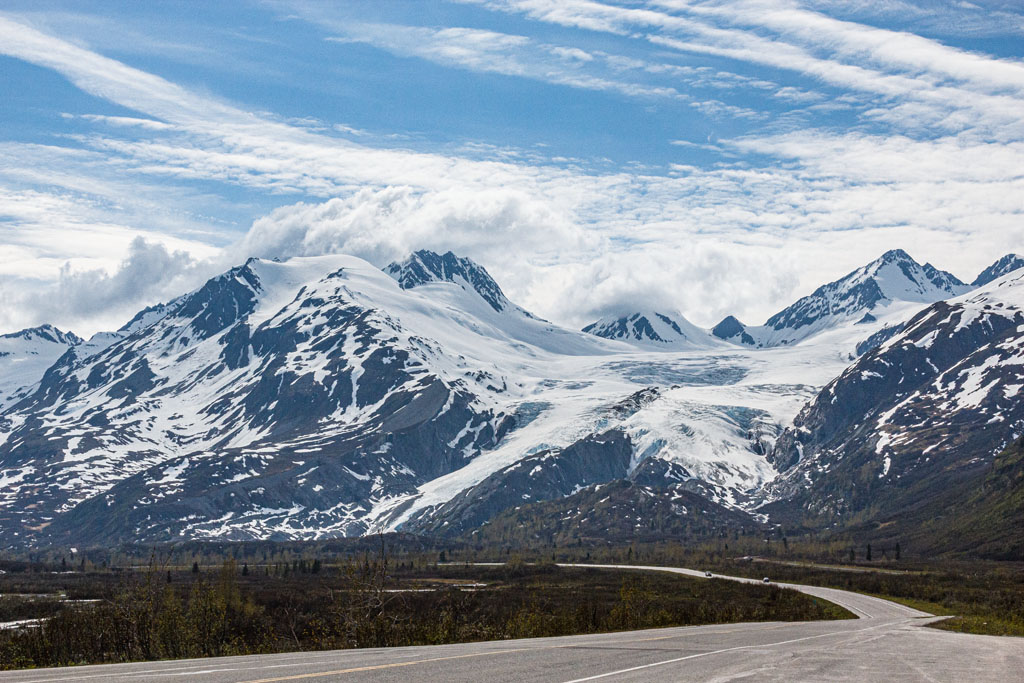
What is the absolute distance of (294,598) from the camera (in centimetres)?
16962

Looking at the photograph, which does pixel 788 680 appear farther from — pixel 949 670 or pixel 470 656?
pixel 470 656

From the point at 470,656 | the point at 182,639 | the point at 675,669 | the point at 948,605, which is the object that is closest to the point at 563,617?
the point at 182,639

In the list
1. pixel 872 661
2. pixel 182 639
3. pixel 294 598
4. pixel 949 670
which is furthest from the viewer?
pixel 294 598

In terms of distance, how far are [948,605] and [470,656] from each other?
115 m

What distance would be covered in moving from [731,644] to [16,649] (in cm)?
3648

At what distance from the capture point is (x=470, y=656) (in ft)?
120

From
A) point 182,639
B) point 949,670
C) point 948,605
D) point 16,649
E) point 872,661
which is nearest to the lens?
point 949,670

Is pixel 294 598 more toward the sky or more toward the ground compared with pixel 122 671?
more toward the ground

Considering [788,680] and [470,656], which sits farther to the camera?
[470,656]

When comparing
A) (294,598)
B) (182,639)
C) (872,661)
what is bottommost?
(294,598)

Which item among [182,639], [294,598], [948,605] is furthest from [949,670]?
[294,598]

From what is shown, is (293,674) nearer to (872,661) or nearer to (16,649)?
(872,661)

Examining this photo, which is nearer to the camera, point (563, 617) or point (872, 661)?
point (872, 661)

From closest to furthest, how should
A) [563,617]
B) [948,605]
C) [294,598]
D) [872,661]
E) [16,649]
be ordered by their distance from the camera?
[872,661]
[16,649]
[563,617]
[948,605]
[294,598]
